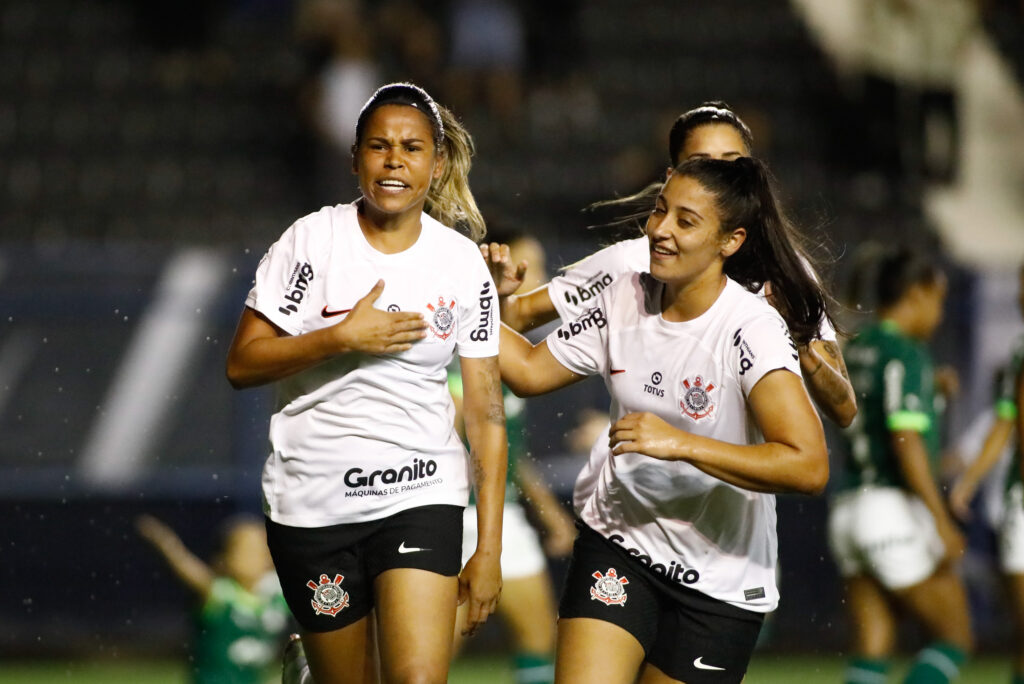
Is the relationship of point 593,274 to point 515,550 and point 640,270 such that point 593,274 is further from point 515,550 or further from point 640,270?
point 515,550

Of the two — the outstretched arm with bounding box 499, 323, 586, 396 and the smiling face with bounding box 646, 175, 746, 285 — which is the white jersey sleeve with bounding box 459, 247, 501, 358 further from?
the smiling face with bounding box 646, 175, 746, 285

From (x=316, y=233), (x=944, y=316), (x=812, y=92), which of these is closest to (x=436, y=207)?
(x=316, y=233)

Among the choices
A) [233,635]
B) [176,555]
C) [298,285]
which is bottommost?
[233,635]

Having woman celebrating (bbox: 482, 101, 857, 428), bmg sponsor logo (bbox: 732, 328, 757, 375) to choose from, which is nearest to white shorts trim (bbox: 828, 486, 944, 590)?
woman celebrating (bbox: 482, 101, 857, 428)

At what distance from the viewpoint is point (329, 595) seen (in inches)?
166

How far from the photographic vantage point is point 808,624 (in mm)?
8852

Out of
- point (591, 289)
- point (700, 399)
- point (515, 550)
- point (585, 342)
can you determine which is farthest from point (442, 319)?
point (515, 550)

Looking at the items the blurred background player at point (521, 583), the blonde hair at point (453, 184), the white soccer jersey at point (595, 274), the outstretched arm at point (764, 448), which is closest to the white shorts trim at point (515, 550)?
the blurred background player at point (521, 583)

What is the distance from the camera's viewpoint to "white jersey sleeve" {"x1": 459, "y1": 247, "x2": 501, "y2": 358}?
430cm

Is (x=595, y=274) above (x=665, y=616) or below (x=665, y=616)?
above

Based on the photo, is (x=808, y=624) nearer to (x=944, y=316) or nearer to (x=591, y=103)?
(x=944, y=316)

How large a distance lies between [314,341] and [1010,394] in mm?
4067

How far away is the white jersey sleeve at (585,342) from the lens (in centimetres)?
449

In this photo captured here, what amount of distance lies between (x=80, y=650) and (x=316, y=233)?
5.32 m
